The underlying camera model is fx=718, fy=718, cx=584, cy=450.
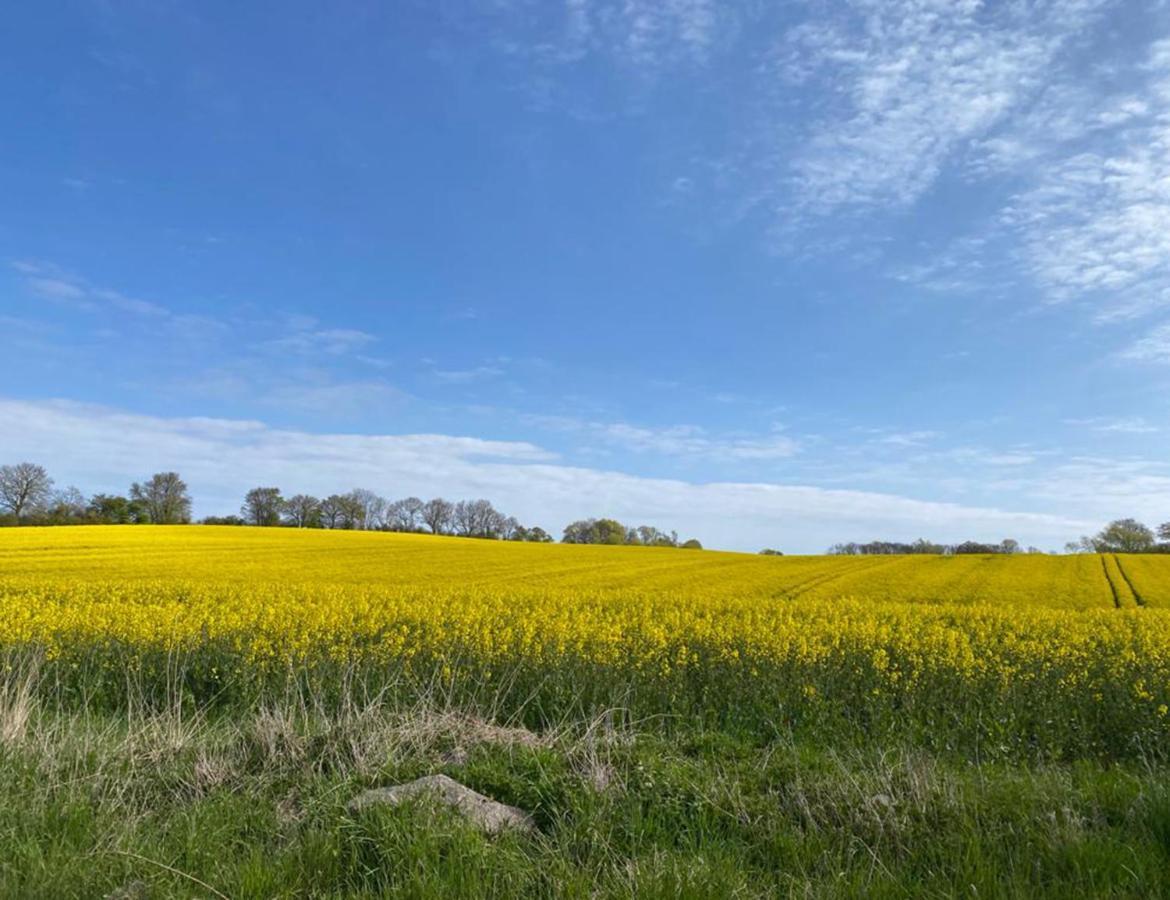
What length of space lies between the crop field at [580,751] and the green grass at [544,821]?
0.02 meters

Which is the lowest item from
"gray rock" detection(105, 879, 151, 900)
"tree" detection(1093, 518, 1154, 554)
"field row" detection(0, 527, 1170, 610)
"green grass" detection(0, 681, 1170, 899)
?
"gray rock" detection(105, 879, 151, 900)

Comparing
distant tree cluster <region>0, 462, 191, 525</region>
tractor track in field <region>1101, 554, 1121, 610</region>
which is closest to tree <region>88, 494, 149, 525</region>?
distant tree cluster <region>0, 462, 191, 525</region>

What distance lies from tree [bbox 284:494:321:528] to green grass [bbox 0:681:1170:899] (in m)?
106

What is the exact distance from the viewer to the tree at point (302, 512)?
106312 millimetres

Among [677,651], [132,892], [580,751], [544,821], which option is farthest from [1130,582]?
[132,892]

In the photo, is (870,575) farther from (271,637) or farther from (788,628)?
(271,637)

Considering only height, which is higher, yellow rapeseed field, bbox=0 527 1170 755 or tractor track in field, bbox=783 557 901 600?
tractor track in field, bbox=783 557 901 600

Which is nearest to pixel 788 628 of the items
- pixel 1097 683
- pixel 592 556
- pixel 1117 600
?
pixel 1097 683

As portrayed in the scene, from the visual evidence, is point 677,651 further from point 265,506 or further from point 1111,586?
point 265,506

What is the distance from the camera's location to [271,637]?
43.5 ft

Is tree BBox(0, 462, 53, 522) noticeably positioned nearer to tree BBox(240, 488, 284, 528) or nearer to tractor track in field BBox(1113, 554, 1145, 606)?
tree BBox(240, 488, 284, 528)

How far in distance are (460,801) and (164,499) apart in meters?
109

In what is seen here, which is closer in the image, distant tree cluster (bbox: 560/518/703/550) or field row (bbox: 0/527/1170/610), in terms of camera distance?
field row (bbox: 0/527/1170/610)

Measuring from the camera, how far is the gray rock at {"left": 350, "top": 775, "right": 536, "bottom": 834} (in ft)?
15.7
